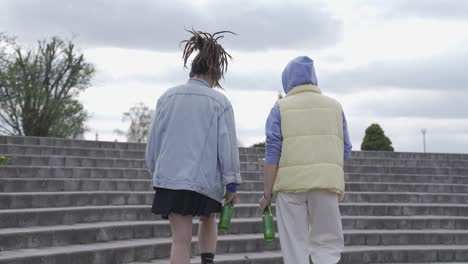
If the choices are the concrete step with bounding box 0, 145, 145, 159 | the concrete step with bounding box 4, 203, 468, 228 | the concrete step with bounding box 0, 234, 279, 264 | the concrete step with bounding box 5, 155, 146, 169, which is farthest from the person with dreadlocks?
the concrete step with bounding box 0, 145, 145, 159

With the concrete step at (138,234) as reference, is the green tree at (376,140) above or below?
above

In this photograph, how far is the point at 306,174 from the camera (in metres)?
4.55

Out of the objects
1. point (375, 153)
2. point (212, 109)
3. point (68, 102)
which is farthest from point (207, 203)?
point (68, 102)

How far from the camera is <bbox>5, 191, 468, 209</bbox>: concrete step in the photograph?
22.8ft

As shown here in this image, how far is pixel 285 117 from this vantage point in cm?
466

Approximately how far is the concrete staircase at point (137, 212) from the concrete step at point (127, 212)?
0.01 meters

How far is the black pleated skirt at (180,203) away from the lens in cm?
421

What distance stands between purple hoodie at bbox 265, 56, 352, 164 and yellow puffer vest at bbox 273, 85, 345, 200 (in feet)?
0.14

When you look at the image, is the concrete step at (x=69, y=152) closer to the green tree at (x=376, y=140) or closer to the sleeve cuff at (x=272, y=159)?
the sleeve cuff at (x=272, y=159)

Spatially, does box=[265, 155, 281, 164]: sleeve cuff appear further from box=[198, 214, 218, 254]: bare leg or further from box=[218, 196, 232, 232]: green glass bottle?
box=[198, 214, 218, 254]: bare leg

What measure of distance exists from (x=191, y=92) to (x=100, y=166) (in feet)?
20.0

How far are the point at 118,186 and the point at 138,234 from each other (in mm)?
1757

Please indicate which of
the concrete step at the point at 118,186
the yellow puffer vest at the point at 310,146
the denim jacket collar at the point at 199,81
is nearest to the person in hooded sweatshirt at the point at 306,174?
the yellow puffer vest at the point at 310,146

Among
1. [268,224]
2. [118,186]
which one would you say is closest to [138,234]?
[118,186]
